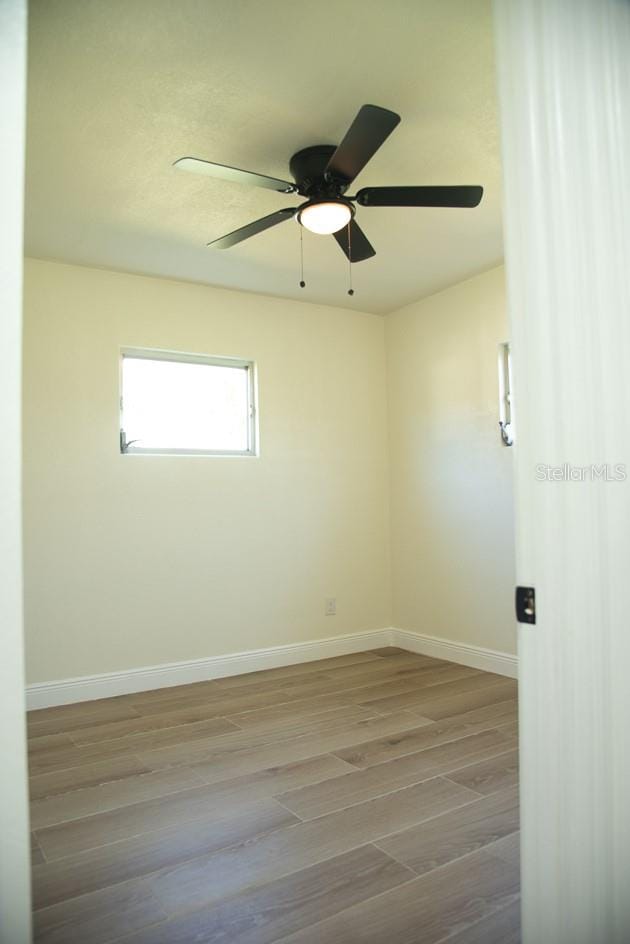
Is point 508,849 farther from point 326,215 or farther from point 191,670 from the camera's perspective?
point 191,670

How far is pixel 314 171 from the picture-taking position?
2479mm

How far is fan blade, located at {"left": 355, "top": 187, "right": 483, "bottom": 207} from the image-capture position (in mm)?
2289

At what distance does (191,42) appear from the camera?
6.26 ft

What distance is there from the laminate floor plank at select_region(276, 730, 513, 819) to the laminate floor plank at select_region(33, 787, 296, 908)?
10cm

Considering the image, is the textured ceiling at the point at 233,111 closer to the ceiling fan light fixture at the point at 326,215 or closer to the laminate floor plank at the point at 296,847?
the ceiling fan light fixture at the point at 326,215

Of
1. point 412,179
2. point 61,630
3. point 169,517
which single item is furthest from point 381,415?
point 61,630

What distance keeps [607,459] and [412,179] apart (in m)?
2.19

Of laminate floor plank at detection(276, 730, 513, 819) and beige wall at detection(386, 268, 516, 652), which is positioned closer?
laminate floor plank at detection(276, 730, 513, 819)

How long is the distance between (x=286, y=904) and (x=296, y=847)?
0.29 meters

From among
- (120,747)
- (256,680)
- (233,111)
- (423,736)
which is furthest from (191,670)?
(233,111)

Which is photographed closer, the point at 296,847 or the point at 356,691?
the point at 296,847

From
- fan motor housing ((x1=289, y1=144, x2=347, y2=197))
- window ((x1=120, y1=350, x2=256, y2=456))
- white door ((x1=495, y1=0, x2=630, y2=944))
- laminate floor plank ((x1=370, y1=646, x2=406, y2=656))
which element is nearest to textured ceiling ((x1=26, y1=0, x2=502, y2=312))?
fan motor housing ((x1=289, y1=144, x2=347, y2=197))

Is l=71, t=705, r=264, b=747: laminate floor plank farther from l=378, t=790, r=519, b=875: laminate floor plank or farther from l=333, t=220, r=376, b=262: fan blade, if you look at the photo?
l=333, t=220, r=376, b=262: fan blade

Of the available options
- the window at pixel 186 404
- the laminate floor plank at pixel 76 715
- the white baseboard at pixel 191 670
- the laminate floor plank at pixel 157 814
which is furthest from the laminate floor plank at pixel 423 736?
the window at pixel 186 404
